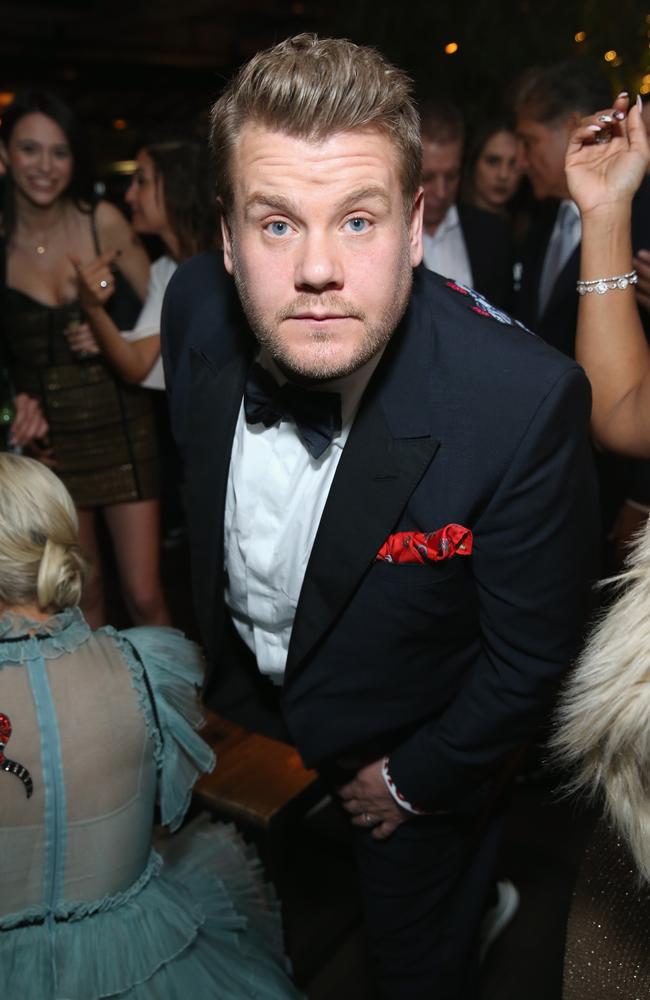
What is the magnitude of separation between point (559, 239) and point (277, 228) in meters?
1.93

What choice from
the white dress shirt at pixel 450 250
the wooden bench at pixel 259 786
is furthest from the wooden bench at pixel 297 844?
the white dress shirt at pixel 450 250

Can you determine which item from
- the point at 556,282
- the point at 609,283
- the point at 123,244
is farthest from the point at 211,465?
the point at 123,244

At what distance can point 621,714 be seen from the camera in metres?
0.90

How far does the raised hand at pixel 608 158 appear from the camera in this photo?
1.50 m

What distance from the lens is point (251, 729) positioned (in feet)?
6.06

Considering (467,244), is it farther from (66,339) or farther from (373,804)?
(373,804)

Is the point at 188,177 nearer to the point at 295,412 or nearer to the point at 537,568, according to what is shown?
the point at 295,412

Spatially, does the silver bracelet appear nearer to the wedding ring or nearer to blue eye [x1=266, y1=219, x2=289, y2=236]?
the wedding ring

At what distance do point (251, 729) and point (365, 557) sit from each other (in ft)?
2.14

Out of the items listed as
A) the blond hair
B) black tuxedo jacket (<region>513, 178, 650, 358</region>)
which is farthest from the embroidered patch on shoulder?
black tuxedo jacket (<region>513, 178, 650, 358</region>)

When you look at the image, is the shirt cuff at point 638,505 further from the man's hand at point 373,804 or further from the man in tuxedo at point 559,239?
the man's hand at point 373,804

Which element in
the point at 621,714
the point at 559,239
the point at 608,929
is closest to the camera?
the point at 621,714

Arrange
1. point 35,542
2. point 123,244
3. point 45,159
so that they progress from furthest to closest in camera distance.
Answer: point 123,244 < point 45,159 < point 35,542

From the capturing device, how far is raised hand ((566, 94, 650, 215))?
1.50 meters
